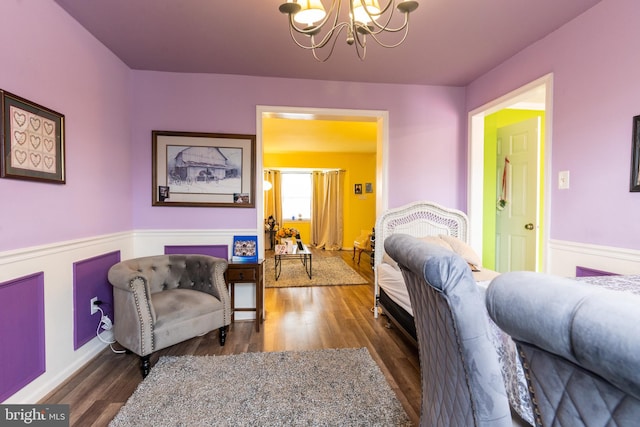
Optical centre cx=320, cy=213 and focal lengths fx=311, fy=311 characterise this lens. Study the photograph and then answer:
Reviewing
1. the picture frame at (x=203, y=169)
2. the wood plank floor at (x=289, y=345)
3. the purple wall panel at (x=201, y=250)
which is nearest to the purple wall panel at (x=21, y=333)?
the wood plank floor at (x=289, y=345)

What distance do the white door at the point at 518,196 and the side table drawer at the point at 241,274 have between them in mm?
2816

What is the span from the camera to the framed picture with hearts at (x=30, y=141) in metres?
1.66

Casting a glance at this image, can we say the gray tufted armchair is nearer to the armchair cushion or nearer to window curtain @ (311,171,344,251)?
the armchair cushion

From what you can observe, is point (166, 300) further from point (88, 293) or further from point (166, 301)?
point (88, 293)

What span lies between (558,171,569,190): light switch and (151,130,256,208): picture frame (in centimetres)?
259

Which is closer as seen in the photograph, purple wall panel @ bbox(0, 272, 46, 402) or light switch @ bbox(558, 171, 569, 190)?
purple wall panel @ bbox(0, 272, 46, 402)

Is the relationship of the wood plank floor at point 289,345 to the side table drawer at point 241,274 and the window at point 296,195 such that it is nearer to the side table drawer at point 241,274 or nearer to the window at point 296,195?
the side table drawer at point 241,274

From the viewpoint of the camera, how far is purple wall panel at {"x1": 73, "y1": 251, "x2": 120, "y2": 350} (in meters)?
2.23

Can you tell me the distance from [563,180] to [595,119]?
1.45 feet

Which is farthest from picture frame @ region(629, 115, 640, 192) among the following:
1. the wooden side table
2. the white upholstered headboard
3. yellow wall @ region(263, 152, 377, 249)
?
yellow wall @ region(263, 152, 377, 249)

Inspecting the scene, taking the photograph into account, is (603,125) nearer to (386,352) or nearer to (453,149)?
(453,149)

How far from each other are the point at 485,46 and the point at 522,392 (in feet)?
8.51

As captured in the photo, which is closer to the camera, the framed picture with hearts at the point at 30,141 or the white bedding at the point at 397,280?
the framed picture with hearts at the point at 30,141

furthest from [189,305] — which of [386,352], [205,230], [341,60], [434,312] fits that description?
[341,60]
